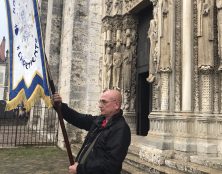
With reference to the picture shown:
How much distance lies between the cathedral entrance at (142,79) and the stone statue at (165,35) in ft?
8.22

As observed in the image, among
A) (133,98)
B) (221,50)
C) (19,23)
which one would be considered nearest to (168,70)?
(221,50)

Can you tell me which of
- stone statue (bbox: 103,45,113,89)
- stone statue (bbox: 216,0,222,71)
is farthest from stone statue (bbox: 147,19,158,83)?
stone statue (bbox: 103,45,113,89)

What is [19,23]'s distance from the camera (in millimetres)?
3363

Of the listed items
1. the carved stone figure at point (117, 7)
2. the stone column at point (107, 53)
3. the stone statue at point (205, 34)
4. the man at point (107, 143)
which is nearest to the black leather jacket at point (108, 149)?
the man at point (107, 143)

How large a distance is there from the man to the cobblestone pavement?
4745 mm

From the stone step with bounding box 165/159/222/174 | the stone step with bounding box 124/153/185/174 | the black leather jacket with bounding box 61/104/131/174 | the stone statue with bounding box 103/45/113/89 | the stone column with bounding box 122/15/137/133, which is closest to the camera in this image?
the black leather jacket with bounding box 61/104/131/174

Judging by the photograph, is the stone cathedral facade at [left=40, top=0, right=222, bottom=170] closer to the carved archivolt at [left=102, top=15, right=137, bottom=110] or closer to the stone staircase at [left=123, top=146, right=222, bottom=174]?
the carved archivolt at [left=102, top=15, right=137, bottom=110]

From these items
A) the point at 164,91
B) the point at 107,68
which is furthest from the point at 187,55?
the point at 107,68

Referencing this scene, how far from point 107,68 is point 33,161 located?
363cm

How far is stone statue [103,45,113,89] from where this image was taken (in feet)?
30.9

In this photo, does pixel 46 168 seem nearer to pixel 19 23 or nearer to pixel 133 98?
pixel 133 98

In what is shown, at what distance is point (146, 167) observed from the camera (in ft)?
18.4

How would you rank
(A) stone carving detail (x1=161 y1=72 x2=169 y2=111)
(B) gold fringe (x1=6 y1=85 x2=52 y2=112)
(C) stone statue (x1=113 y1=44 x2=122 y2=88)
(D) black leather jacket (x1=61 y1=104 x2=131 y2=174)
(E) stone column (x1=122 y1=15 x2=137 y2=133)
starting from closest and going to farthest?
(D) black leather jacket (x1=61 y1=104 x2=131 y2=174) → (B) gold fringe (x1=6 y1=85 x2=52 y2=112) → (A) stone carving detail (x1=161 y1=72 x2=169 y2=111) → (E) stone column (x1=122 y1=15 x2=137 y2=133) → (C) stone statue (x1=113 y1=44 x2=122 y2=88)

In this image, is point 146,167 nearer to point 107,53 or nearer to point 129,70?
point 129,70
